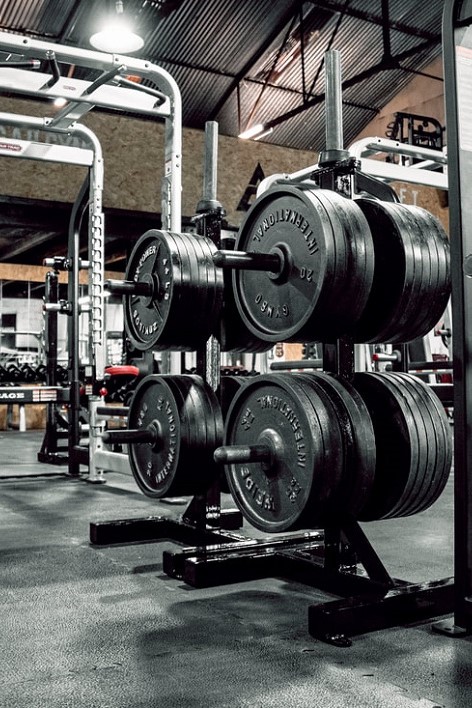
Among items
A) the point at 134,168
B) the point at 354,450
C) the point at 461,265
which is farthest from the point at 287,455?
the point at 134,168

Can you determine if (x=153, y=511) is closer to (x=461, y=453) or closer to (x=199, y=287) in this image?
(x=199, y=287)

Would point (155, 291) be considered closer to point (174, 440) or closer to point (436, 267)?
point (174, 440)

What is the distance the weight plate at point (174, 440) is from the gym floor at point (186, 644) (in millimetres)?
305

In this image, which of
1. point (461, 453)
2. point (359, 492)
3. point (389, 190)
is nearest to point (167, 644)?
point (359, 492)

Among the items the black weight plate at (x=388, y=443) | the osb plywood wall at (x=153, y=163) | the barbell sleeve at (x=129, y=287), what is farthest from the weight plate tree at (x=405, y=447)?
the osb plywood wall at (x=153, y=163)

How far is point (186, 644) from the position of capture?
1.75 metres

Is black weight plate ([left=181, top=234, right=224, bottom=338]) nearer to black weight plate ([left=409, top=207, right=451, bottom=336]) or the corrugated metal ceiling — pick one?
black weight plate ([left=409, top=207, right=451, bottom=336])

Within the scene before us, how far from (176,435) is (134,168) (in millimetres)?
7464

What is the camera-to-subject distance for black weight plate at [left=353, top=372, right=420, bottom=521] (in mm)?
1981

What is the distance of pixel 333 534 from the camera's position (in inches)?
84.3

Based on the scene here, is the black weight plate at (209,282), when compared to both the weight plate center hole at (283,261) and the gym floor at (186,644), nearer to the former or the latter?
the weight plate center hole at (283,261)

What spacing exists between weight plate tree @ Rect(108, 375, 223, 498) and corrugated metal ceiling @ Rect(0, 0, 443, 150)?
6680 mm

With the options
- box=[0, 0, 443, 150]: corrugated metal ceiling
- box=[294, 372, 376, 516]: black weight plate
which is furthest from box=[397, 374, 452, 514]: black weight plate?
box=[0, 0, 443, 150]: corrugated metal ceiling

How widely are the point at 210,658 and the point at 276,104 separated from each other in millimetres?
9617
